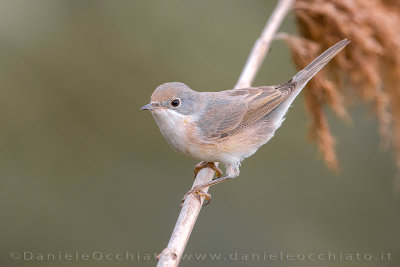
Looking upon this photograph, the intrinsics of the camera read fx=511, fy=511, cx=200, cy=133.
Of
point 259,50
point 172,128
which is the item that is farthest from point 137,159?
point 259,50

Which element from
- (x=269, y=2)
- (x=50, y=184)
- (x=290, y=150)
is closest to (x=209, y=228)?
(x=290, y=150)

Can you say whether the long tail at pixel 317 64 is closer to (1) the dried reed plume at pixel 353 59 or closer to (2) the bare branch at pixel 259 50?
(1) the dried reed plume at pixel 353 59

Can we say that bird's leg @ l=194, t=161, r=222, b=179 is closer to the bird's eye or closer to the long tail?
the bird's eye

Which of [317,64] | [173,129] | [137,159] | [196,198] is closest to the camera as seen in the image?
[196,198]

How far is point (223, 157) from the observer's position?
4.06 m

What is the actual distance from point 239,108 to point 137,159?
4.94 ft

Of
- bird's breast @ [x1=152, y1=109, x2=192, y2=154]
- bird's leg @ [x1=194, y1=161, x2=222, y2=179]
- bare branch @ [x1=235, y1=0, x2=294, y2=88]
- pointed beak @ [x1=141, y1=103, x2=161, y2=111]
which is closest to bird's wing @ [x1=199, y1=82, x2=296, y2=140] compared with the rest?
bare branch @ [x1=235, y1=0, x2=294, y2=88]

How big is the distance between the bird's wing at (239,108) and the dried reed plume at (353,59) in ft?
0.91

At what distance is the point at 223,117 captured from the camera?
4246 millimetres

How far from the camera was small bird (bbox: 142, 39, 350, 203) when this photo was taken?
3.88 meters

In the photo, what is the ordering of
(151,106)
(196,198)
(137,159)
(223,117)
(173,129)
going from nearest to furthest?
(196,198) < (151,106) < (173,129) < (223,117) < (137,159)

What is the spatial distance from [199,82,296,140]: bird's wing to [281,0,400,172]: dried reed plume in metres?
0.28

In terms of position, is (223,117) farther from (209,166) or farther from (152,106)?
(152,106)

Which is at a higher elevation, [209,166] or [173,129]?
[209,166]
